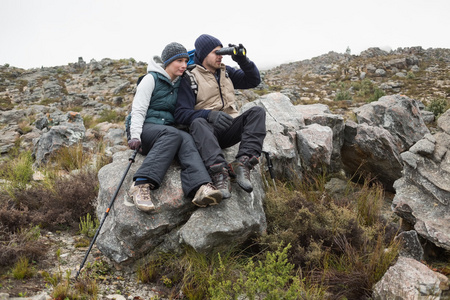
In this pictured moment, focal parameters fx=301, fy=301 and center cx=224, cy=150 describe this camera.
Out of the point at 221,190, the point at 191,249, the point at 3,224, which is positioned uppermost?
the point at 221,190

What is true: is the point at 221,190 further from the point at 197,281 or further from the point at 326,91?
the point at 326,91

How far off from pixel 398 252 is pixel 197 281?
233 cm

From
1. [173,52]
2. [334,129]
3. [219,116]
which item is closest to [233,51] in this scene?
[173,52]

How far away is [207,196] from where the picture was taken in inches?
137

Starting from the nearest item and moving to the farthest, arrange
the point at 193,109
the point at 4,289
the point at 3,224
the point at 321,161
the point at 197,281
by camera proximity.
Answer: the point at 4,289 < the point at 197,281 < the point at 3,224 < the point at 193,109 < the point at 321,161

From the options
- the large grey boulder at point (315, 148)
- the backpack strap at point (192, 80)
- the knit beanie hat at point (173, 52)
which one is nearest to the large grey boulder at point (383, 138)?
the large grey boulder at point (315, 148)

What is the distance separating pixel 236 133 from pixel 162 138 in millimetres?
1170

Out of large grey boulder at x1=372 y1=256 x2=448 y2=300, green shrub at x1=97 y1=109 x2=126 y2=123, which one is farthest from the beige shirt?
green shrub at x1=97 y1=109 x2=126 y2=123

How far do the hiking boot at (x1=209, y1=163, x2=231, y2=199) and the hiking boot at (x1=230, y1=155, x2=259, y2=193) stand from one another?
0.58 feet

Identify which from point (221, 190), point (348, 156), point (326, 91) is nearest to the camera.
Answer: point (221, 190)

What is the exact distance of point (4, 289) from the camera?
298 cm

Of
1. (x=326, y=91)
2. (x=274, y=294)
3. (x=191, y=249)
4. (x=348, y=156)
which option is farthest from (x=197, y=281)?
(x=326, y=91)

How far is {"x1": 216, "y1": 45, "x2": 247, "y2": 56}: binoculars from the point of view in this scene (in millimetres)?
4551

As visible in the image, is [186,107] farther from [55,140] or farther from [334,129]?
[55,140]
